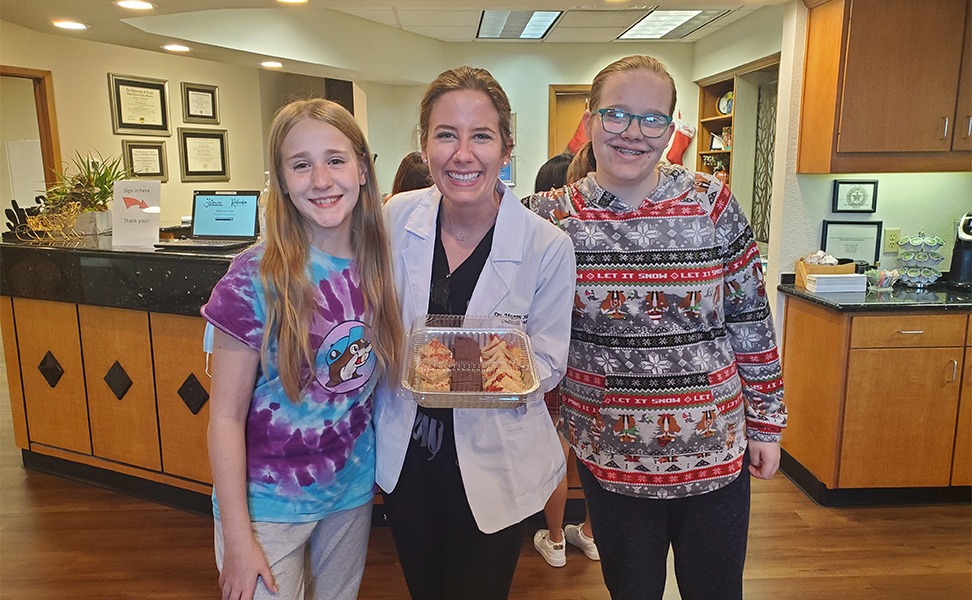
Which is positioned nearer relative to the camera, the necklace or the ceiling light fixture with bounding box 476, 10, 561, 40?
the necklace

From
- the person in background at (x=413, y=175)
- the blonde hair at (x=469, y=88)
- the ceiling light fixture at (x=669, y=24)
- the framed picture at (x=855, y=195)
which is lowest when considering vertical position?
the framed picture at (x=855, y=195)

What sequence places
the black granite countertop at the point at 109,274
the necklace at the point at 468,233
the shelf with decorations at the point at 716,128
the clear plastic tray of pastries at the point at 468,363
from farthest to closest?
the shelf with decorations at the point at 716,128, the black granite countertop at the point at 109,274, the necklace at the point at 468,233, the clear plastic tray of pastries at the point at 468,363

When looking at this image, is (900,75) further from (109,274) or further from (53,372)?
(53,372)

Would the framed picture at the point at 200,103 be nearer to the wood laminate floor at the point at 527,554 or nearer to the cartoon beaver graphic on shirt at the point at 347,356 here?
the wood laminate floor at the point at 527,554

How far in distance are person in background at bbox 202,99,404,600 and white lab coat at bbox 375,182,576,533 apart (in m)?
0.05

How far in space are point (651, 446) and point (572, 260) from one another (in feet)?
1.41

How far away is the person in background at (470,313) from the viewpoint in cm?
129

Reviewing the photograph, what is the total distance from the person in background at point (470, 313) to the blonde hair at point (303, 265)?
6 cm

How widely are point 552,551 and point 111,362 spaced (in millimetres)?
2079

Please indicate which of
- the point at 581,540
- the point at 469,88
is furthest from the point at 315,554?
the point at 581,540

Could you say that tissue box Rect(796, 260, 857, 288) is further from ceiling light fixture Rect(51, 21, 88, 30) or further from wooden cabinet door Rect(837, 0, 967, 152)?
ceiling light fixture Rect(51, 21, 88, 30)

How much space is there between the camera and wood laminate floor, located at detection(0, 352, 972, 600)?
2270mm

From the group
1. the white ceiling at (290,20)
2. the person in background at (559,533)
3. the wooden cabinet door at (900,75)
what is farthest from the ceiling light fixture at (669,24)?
the person in background at (559,533)

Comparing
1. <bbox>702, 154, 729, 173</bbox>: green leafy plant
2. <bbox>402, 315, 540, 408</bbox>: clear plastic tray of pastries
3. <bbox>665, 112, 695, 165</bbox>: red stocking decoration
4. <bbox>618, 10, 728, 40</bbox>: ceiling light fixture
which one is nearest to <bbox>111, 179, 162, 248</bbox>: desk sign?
<bbox>402, 315, 540, 408</bbox>: clear plastic tray of pastries
